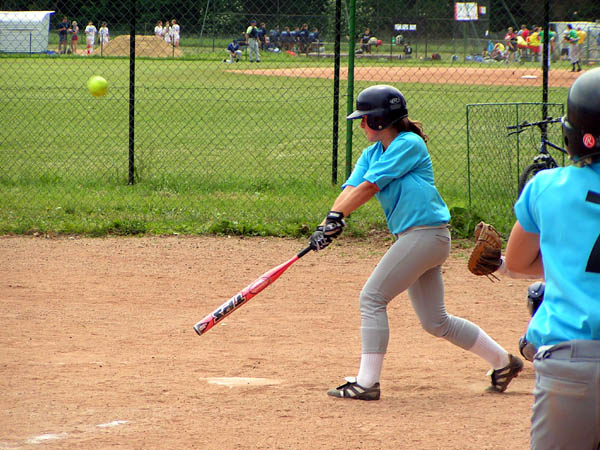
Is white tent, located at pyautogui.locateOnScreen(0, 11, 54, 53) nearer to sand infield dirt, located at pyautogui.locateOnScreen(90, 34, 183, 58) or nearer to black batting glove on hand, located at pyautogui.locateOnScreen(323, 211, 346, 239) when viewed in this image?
sand infield dirt, located at pyautogui.locateOnScreen(90, 34, 183, 58)

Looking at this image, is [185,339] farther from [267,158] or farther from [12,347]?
[267,158]

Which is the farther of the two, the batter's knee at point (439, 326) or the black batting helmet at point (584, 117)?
the batter's knee at point (439, 326)

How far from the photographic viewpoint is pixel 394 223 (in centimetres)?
446

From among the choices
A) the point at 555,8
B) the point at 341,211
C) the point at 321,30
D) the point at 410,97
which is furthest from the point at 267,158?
the point at 555,8

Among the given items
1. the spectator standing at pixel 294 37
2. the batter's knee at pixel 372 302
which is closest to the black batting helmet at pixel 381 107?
the batter's knee at pixel 372 302

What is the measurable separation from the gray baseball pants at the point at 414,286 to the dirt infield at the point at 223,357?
1.19ft

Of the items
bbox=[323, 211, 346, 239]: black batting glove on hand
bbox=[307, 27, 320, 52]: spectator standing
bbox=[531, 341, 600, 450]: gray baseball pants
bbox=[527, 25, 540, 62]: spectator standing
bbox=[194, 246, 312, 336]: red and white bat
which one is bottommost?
bbox=[194, 246, 312, 336]: red and white bat

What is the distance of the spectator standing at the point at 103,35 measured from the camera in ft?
39.0

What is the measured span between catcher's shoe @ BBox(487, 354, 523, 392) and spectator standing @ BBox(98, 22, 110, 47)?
28.9 ft

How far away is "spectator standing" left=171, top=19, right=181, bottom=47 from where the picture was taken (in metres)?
12.2

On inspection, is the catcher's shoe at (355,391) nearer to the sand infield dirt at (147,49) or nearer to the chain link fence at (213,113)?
the chain link fence at (213,113)

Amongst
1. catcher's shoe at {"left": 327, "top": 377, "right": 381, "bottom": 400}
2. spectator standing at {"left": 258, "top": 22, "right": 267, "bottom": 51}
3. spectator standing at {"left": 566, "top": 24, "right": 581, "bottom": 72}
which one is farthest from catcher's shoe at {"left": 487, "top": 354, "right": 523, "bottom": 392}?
spectator standing at {"left": 566, "top": 24, "right": 581, "bottom": 72}

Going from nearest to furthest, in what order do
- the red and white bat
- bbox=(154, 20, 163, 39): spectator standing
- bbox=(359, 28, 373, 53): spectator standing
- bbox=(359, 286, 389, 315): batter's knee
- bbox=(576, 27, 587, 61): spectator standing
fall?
bbox=(359, 286, 389, 315): batter's knee, the red and white bat, bbox=(154, 20, 163, 39): spectator standing, bbox=(359, 28, 373, 53): spectator standing, bbox=(576, 27, 587, 61): spectator standing

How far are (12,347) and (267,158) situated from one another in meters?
7.92
